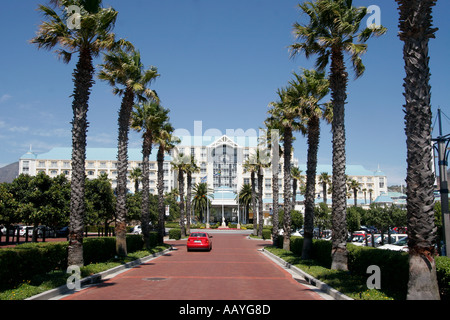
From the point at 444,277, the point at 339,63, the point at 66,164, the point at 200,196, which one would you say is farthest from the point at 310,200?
the point at 66,164

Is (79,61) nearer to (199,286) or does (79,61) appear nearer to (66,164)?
(199,286)

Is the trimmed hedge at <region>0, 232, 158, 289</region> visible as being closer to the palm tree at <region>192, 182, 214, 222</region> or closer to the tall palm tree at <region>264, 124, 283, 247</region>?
the tall palm tree at <region>264, 124, 283, 247</region>

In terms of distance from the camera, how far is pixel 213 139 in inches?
4247

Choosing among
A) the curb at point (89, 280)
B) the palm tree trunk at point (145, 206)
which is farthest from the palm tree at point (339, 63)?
the palm tree trunk at point (145, 206)

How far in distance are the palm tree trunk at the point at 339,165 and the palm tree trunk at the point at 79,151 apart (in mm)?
10012

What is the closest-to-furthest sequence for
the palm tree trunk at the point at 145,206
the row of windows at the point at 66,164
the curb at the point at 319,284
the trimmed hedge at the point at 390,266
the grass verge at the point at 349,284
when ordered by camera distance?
the trimmed hedge at the point at 390,266 < the grass verge at the point at 349,284 < the curb at the point at 319,284 < the palm tree trunk at the point at 145,206 < the row of windows at the point at 66,164

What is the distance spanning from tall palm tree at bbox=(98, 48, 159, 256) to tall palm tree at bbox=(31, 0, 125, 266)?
14.3ft

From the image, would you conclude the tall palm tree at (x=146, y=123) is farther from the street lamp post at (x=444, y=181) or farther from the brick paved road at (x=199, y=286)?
the street lamp post at (x=444, y=181)

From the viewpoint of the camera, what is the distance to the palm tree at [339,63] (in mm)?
15906

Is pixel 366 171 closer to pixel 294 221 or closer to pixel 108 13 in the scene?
pixel 294 221

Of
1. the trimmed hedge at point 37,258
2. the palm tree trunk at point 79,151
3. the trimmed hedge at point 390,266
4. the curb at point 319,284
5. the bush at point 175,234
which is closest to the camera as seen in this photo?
the trimmed hedge at point 390,266

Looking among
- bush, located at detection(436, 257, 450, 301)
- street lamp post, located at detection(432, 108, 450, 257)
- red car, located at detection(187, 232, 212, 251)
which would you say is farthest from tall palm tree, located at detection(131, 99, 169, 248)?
bush, located at detection(436, 257, 450, 301)

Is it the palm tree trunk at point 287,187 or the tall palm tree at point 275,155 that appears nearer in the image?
the palm tree trunk at point 287,187
